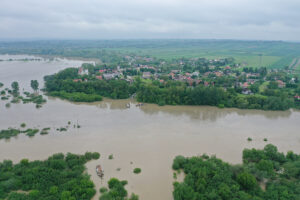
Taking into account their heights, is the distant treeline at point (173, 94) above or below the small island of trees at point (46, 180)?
above

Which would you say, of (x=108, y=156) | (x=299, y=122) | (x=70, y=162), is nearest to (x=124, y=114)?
(x=108, y=156)

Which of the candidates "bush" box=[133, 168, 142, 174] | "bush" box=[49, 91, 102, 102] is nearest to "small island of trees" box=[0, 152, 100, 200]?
"bush" box=[133, 168, 142, 174]

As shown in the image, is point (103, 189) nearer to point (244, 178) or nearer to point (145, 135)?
point (145, 135)

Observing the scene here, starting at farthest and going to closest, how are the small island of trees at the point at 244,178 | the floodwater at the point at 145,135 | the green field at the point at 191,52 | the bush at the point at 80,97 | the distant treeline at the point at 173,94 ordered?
the green field at the point at 191,52
the bush at the point at 80,97
the distant treeline at the point at 173,94
the floodwater at the point at 145,135
the small island of trees at the point at 244,178

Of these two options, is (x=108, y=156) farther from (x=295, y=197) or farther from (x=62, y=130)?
(x=295, y=197)

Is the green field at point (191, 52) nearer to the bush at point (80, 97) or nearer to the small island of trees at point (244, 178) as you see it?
the bush at point (80, 97)

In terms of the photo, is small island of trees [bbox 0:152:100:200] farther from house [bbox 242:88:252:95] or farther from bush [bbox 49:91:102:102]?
house [bbox 242:88:252:95]

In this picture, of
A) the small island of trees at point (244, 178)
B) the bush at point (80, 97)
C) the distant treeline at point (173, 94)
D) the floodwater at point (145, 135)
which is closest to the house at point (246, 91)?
the distant treeline at point (173, 94)
